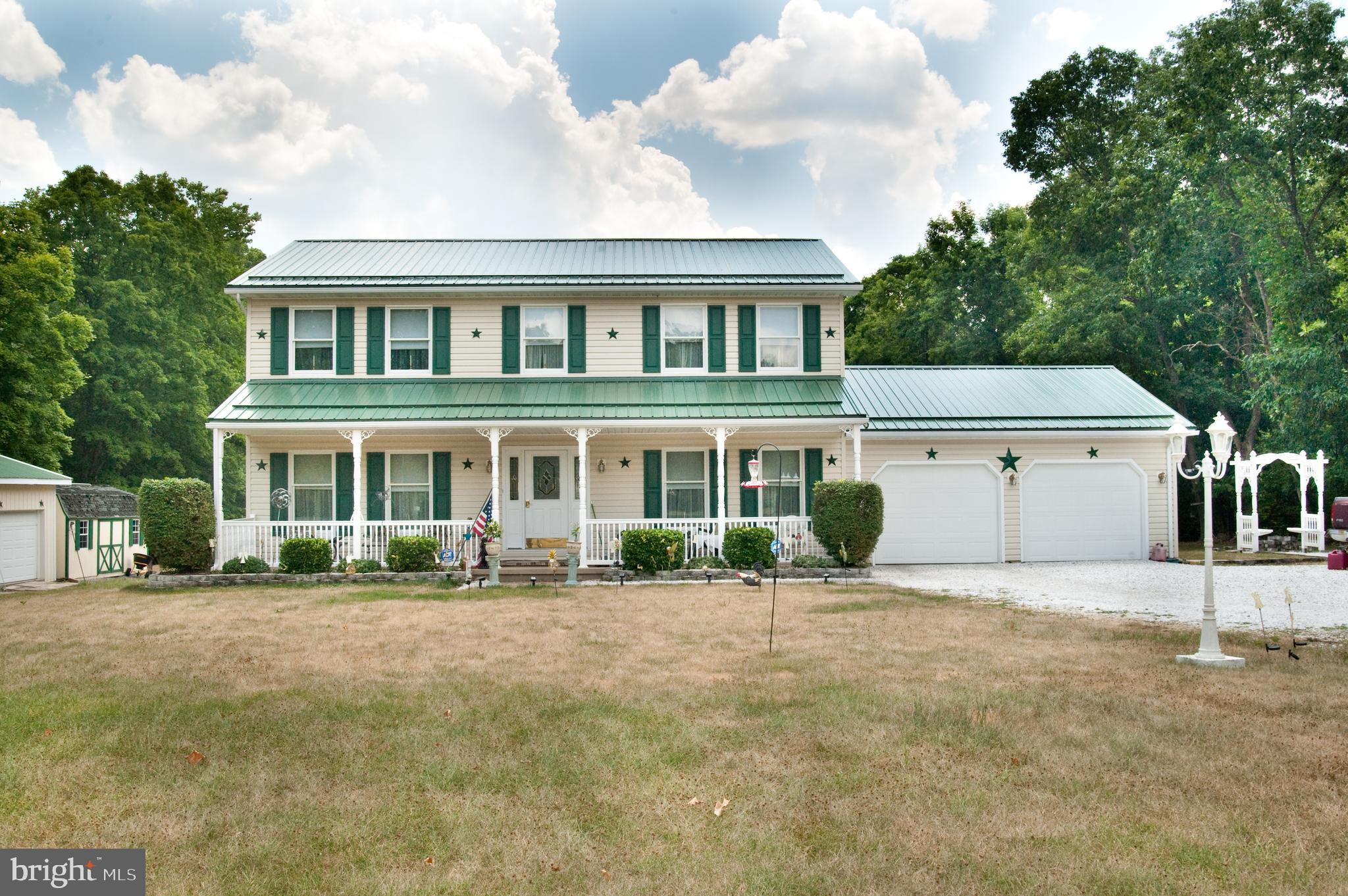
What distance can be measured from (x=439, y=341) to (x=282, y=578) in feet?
18.5

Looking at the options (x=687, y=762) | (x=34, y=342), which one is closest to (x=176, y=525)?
(x=34, y=342)

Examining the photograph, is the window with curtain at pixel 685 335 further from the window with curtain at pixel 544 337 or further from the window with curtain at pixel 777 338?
the window with curtain at pixel 544 337

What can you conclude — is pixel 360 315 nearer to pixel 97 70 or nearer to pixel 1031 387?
pixel 97 70

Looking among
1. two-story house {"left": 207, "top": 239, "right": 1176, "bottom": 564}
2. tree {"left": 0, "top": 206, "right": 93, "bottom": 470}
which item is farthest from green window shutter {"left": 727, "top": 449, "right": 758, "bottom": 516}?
tree {"left": 0, "top": 206, "right": 93, "bottom": 470}

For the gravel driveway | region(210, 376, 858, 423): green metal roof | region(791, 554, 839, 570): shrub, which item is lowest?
the gravel driveway

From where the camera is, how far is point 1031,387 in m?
20.6

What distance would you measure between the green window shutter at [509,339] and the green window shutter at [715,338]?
3.97 metres

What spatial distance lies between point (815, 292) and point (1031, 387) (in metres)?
6.17

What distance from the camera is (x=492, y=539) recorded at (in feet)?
50.2

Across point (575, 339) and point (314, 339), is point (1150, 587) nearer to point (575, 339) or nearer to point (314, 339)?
point (575, 339)

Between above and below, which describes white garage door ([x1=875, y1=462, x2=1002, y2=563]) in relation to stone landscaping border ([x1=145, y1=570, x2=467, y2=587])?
above

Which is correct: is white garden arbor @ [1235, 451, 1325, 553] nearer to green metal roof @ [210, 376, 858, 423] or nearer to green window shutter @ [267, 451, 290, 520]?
green metal roof @ [210, 376, 858, 423]

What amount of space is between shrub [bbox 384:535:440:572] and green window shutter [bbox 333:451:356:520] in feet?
7.66

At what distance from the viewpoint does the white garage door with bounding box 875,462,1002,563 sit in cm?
1870
